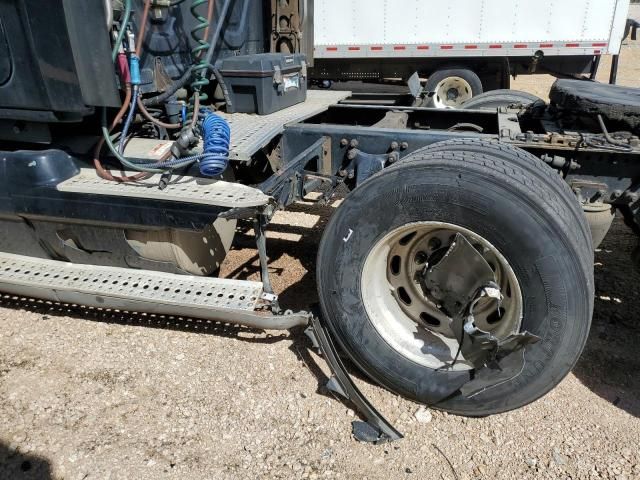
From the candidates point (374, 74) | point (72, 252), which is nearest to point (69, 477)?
point (72, 252)

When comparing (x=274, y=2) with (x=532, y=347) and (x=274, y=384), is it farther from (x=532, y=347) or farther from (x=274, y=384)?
(x=532, y=347)

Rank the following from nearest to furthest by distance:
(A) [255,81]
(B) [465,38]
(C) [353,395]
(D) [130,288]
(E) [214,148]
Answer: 1. (C) [353,395]
2. (E) [214,148]
3. (D) [130,288]
4. (A) [255,81]
5. (B) [465,38]

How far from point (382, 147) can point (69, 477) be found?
2.32 meters

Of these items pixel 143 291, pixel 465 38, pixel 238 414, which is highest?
pixel 465 38

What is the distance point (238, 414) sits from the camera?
2.76 meters

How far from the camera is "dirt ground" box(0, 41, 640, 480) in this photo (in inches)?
96.9

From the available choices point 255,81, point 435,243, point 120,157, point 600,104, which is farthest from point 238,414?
point 600,104

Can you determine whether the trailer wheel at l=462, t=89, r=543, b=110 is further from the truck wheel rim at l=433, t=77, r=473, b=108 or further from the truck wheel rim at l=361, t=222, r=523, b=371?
the truck wheel rim at l=433, t=77, r=473, b=108

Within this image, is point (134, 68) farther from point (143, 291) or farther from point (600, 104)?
point (600, 104)

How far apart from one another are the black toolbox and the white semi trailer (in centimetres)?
585

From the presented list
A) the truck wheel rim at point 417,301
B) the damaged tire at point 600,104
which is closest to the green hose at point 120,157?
the truck wheel rim at point 417,301

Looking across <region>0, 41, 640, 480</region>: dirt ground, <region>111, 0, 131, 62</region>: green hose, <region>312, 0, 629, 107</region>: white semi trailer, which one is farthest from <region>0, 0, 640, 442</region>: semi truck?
→ <region>312, 0, 629, 107</region>: white semi trailer

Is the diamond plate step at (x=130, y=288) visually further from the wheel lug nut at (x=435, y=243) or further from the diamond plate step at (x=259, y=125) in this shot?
the wheel lug nut at (x=435, y=243)

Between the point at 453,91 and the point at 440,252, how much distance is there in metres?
→ 8.36
